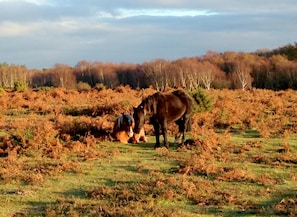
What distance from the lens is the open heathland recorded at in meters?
7.96

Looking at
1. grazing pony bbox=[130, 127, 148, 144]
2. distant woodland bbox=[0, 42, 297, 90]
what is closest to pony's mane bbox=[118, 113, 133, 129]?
grazing pony bbox=[130, 127, 148, 144]

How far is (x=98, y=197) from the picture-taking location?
8430mm

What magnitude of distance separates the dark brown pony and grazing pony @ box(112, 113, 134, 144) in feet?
1.49

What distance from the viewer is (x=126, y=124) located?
45.3 ft

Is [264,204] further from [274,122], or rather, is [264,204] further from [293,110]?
[293,110]

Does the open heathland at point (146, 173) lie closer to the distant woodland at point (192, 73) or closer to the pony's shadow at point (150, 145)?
the pony's shadow at point (150, 145)

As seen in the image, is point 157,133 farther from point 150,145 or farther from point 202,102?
point 202,102

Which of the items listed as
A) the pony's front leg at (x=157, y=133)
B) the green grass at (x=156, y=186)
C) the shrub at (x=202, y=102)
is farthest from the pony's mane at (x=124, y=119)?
the shrub at (x=202, y=102)

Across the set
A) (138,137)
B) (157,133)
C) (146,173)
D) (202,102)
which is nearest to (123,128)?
(138,137)

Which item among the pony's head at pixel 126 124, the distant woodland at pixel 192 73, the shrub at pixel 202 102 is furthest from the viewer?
the distant woodland at pixel 192 73

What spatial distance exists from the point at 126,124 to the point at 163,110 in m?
1.28

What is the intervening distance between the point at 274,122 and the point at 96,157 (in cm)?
892

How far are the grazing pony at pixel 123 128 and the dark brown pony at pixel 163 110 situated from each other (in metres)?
0.45

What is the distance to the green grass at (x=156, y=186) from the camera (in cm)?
781
